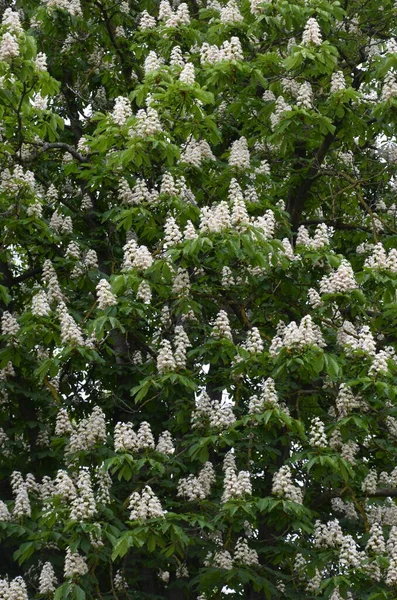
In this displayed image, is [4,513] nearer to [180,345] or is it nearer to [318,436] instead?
[180,345]

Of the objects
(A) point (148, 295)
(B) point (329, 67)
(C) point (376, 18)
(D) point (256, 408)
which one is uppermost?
(C) point (376, 18)

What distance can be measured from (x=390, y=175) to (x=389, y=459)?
9.78 ft

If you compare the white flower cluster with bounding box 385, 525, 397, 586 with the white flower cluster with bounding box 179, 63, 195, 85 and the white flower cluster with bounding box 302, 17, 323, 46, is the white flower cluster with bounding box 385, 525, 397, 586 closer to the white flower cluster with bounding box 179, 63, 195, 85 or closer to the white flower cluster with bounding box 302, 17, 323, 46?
the white flower cluster with bounding box 179, 63, 195, 85

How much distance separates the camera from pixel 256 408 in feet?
31.7

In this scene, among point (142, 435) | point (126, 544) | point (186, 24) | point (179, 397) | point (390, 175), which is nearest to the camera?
point (126, 544)

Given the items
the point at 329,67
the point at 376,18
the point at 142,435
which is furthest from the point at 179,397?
the point at 376,18

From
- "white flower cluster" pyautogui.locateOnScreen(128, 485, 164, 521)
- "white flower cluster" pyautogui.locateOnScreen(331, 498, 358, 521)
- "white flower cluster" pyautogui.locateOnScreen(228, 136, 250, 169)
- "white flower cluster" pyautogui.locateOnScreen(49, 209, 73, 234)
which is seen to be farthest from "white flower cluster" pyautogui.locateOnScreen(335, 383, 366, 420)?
"white flower cluster" pyautogui.locateOnScreen(49, 209, 73, 234)

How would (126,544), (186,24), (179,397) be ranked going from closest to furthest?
(126,544) < (179,397) < (186,24)

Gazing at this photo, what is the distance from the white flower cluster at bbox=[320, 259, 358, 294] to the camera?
9914mm

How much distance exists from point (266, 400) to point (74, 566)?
1.85 metres

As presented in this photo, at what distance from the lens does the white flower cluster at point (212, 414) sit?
9797mm

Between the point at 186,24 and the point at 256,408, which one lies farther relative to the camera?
the point at 186,24

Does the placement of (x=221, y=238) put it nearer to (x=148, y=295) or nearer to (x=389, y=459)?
(x=148, y=295)

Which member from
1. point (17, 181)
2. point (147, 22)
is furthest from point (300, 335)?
point (147, 22)
